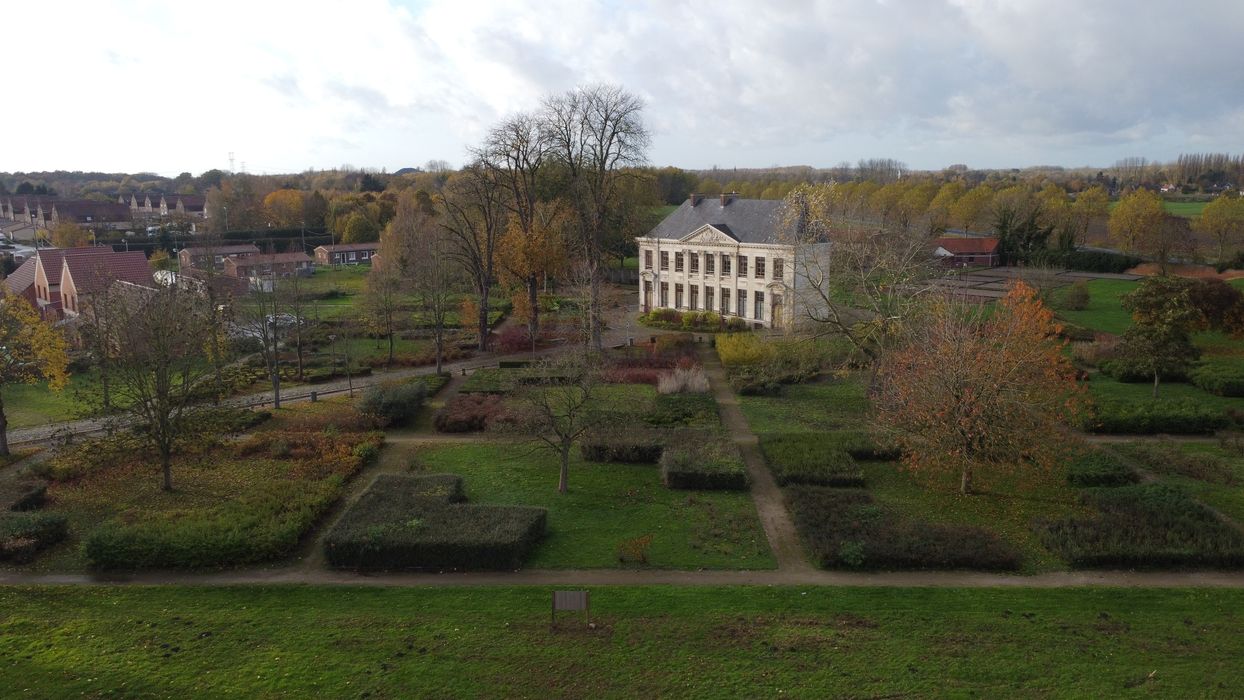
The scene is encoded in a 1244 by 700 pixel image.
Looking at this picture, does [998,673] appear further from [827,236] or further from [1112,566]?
[827,236]

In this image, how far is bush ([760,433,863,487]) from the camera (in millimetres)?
21062

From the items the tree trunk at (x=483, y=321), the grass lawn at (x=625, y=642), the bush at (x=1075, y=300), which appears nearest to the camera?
the grass lawn at (x=625, y=642)

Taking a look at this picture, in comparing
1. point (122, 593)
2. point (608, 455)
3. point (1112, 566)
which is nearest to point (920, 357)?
point (1112, 566)

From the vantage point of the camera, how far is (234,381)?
3133 cm

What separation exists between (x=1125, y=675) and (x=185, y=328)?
78.9 feet

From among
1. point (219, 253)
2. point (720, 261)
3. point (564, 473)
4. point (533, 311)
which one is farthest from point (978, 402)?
point (219, 253)

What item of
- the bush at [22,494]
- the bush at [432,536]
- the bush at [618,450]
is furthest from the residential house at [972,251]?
the bush at [22,494]

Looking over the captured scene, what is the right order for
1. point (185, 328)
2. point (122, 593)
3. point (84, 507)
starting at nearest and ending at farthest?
point (122, 593), point (84, 507), point (185, 328)

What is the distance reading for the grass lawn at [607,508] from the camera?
17.1 metres

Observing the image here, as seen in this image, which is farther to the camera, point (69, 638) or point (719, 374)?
point (719, 374)

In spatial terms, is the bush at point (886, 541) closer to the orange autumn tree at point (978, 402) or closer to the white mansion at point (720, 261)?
the orange autumn tree at point (978, 402)

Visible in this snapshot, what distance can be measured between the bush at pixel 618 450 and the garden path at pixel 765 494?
9.43ft

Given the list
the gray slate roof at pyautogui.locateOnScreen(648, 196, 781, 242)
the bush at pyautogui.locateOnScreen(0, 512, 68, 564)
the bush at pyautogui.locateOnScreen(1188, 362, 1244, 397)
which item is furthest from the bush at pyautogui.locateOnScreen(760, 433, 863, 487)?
the gray slate roof at pyautogui.locateOnScreen(648, 196, 781, 242)

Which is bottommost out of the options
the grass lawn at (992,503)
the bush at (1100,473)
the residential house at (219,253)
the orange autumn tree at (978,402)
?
the grass lawn at (992,503)
